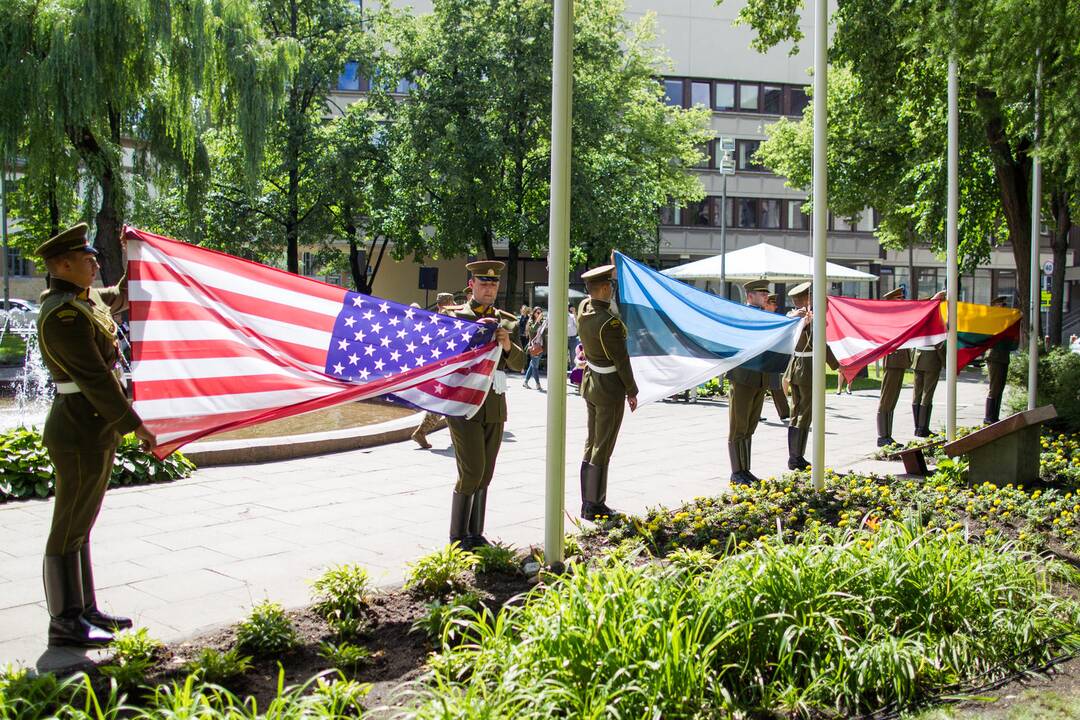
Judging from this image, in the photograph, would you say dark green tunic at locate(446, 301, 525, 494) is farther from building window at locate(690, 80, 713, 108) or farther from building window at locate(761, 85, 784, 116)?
building window at locate(761, 85, 784, 116)

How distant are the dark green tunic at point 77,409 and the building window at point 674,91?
49791mm

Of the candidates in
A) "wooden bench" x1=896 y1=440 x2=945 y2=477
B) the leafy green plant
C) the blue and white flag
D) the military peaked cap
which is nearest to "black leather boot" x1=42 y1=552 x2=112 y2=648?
the leafy green plant

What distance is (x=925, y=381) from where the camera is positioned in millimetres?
14078

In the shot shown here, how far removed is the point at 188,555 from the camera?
23.3ft

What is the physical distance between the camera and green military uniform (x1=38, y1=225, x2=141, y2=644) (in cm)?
510

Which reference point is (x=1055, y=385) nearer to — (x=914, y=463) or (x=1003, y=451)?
(x=914, y=463)

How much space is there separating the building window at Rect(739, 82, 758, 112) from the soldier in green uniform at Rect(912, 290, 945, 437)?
4242 centimetres

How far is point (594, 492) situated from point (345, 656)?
3876 millimetres

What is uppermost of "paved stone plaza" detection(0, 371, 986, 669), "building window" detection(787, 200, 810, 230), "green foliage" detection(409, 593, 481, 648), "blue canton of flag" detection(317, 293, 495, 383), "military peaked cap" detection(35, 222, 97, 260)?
"building window" detection(787, 200, 810, 230)

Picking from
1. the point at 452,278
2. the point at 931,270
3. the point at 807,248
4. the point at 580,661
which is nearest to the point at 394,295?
the point at 452,278

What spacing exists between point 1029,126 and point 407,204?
22.9 m

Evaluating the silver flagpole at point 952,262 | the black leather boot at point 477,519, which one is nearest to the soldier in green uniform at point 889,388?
the silver flagpole at point 952,262

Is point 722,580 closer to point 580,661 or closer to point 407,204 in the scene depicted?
point 580,661

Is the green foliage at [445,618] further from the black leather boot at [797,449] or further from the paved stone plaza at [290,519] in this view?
the black leather boot at [797,449]
